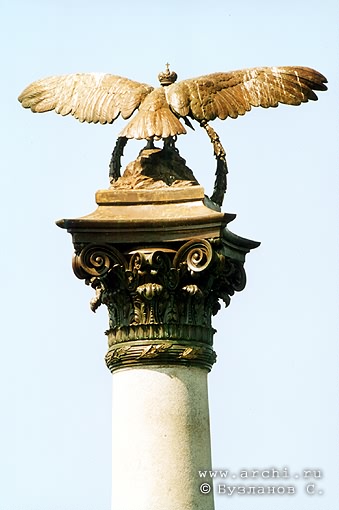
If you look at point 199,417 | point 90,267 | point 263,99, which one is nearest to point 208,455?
point 199,417

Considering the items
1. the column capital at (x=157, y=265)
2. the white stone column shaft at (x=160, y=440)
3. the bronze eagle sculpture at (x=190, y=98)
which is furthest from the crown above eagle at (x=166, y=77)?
the white stone column shaft at (x=160, y=440)

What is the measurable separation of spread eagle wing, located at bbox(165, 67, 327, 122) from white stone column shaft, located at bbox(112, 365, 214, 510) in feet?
11.0

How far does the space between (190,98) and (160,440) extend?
4404 millimetres

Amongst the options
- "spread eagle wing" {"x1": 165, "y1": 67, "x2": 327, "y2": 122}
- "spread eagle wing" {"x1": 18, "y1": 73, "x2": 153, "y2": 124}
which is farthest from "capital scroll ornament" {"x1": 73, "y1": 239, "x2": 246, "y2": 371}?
"spread eagle wing" {"x1": 18, "y1": 73, "x2": 153, "y2": 124}

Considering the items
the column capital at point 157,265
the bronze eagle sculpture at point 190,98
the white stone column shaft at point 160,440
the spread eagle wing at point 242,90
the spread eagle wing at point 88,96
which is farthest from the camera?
the spread eagle wing at point 88,96

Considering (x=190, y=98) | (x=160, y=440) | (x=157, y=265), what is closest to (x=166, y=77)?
(x=190, y=98)

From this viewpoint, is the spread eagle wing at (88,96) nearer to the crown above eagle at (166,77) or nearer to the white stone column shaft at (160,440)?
the crown above eagle at (166,77)

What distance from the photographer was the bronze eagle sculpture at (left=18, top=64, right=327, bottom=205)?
29547mm

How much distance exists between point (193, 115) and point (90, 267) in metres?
2.44

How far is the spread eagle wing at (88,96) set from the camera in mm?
29969

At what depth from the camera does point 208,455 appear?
1132 inches

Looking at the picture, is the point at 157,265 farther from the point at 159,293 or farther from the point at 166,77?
the point at 166,77

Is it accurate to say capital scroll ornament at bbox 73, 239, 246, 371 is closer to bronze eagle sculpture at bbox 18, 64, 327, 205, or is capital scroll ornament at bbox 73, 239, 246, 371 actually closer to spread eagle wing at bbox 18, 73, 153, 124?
bronze eagle sculpture at bbox 18, 64, 327, 205

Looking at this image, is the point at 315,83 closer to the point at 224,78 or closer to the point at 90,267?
the point at 224,78
